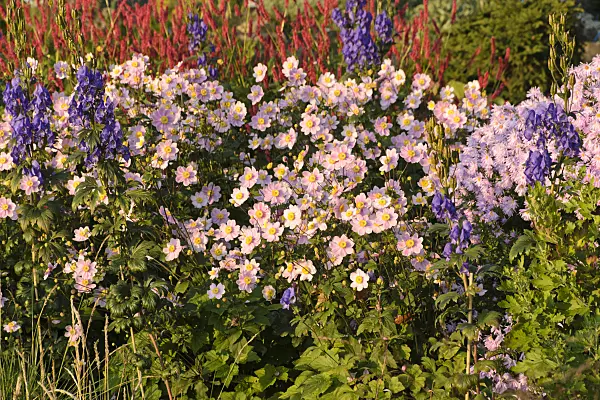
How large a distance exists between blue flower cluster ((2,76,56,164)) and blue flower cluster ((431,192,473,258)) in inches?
81.7

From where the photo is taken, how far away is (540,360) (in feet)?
9.98

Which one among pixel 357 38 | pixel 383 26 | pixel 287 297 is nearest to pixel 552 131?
pixel 287 297

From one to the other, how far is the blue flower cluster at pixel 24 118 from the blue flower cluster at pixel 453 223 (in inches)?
81.7

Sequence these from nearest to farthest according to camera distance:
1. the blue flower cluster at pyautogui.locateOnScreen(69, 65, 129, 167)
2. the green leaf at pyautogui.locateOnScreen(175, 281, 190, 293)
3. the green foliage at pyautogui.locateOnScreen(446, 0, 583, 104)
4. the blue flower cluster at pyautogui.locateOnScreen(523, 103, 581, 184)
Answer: the blue flower cluster at pyautogui.locateOnScreen(523, 103, 581, 184), the blue flower cluster at pyautogui.locateOnScreen(69, 65, 129, 167), the green leaf at pyautogui.locateOnScreen(175, 281, 190, 293), the green foliage at pyautogui.locateOnScreen(446, 0, 583, 104)

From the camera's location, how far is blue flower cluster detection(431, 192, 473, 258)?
302 centimetres

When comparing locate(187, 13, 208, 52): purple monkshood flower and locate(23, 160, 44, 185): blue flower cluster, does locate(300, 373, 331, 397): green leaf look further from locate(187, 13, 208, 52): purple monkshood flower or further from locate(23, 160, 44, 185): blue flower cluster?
locate(187, 13, 208, 52): purple monkshood flower

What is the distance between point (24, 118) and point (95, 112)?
1.81ft

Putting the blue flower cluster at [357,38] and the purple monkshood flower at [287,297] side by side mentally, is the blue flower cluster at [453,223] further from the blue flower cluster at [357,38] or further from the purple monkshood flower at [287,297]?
the blue flower cluster at [357,38]

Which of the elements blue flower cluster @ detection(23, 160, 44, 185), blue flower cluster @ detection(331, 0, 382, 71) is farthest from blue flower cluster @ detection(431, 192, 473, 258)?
blue flower cluster @ detection(331, 0, 382, 71)

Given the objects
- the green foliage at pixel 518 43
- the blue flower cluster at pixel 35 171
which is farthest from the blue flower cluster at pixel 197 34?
the green foliage at pixel 518 43

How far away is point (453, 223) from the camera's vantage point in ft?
10.3

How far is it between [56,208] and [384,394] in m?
1.91

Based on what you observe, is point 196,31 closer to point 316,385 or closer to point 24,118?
point 24,118

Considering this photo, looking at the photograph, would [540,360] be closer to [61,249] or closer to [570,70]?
[570,70]
